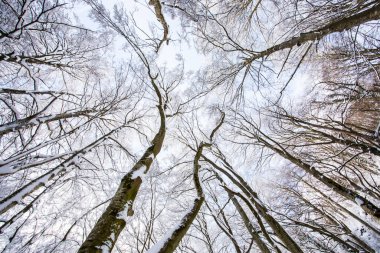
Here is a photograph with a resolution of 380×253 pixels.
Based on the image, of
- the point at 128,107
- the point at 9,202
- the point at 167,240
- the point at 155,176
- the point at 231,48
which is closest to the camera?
the point at 167,240

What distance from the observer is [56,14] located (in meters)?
5.63

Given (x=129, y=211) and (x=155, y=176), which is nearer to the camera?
(x=129, y=211)

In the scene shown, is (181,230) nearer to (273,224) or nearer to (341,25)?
(273,224)

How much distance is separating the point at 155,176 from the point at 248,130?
9.61 feet

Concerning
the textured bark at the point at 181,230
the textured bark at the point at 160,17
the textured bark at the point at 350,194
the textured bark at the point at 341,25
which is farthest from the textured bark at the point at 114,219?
the textured bark at the point at 160,17

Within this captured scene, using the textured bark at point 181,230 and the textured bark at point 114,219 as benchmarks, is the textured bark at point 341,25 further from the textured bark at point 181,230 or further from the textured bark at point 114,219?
the textured bark at point 114,219

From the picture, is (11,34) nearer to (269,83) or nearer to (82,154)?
(82,154)

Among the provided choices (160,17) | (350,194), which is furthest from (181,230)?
(160,17)

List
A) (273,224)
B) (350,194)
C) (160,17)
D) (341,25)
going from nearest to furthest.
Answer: (341,25) < (273,224) < (350,194) < (160,17)

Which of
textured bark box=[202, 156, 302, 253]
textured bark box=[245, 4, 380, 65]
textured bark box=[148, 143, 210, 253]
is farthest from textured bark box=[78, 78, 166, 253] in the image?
textured bark box=[245, 4, 380, 65]

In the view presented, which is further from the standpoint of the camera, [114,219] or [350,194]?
[350,194]

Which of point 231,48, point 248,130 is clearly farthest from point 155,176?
point 231,48

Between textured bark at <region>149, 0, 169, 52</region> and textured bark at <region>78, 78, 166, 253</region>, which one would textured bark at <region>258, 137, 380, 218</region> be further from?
textured bark at <region>149, 0, 169, 52</region>

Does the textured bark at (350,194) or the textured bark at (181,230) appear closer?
the textured bark at (181,230)
